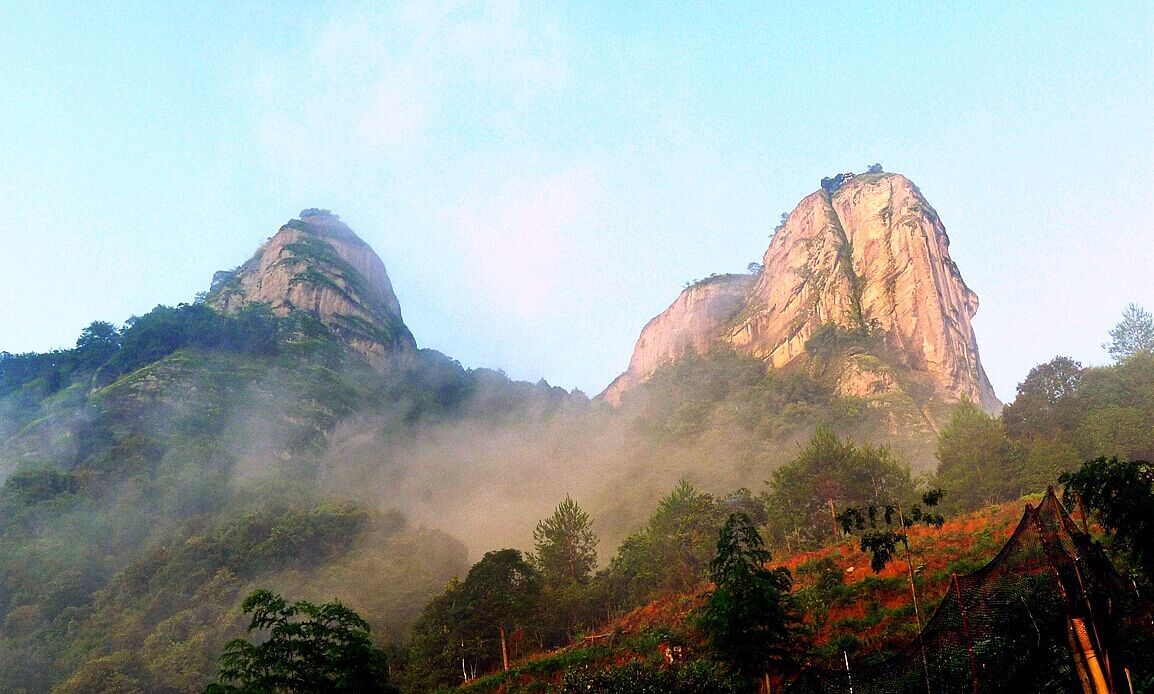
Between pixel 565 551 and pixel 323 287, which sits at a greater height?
pixel 323 287

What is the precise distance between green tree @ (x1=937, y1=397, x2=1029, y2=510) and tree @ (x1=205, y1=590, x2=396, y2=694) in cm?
3590

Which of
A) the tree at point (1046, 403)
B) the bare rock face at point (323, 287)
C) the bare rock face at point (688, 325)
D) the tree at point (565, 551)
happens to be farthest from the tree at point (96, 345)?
the tree at point (1046, 403)

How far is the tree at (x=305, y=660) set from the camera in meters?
13.7

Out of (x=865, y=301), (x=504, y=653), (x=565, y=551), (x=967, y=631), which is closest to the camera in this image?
(x=967, y=631)

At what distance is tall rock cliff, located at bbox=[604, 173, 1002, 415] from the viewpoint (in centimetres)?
10131

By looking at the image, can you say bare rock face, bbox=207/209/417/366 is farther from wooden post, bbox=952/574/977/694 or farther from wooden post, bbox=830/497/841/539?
wooden post, bbox=952/574/977/694

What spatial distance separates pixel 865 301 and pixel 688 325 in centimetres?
3748

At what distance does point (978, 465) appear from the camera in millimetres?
41375

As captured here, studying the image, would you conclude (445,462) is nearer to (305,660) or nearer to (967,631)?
(305,660)

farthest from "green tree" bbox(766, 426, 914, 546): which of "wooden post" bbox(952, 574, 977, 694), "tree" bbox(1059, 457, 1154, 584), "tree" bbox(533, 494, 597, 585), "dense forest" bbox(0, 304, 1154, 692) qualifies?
"wooden post" bbox(952, 574, 977, 694)

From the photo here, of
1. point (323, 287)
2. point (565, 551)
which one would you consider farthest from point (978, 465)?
point (323, 287)

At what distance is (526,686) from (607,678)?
863cm

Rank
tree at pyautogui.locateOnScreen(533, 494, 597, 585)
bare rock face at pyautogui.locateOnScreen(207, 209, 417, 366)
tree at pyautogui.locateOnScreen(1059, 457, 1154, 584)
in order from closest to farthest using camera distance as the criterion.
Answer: tree at pyautogui.locateOnScreen(1059, 457, 1154, 584), tree at pyautogui.locateOnScreen(533, 494, 597, 585), bare rock face at pyautogui.locateOnScreen(207, 209, 417, 366)

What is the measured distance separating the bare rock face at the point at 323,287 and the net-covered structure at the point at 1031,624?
141m
